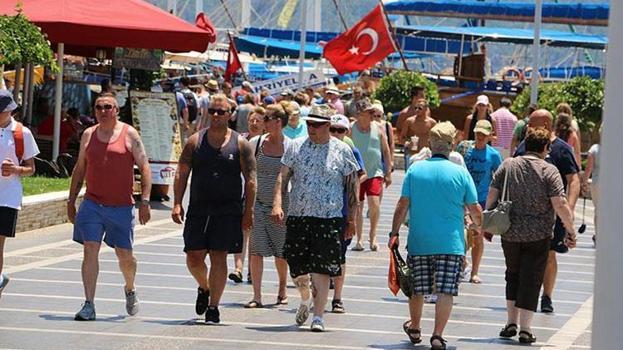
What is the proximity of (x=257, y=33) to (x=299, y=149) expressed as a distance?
90.6 metres

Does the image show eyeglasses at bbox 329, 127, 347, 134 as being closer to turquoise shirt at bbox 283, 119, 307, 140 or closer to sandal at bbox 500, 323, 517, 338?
turquoise shirt at bbox 283, 119, 307, 140

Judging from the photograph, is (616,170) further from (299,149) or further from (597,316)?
(299,149)

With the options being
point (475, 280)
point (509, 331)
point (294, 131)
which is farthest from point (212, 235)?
point (475, 280)

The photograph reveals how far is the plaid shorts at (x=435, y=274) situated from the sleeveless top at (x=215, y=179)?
5.01ft

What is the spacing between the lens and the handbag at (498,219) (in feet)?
38.3

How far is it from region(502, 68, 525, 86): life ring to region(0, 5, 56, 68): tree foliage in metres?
37.4

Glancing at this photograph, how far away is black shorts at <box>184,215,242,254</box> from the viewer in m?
11.9

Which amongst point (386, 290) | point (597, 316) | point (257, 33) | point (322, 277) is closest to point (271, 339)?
point (322, 277)

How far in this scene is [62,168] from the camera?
877 inches

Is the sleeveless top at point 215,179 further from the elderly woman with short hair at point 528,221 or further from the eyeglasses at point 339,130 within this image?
the eyeglasses at point 339,130

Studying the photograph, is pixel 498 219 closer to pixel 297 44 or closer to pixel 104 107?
pixel 104 107

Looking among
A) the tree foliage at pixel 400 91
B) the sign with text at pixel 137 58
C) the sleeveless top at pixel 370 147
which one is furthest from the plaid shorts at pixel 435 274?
the tree foliage at pixel 400 91

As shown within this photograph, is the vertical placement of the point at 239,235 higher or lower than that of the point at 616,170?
lower

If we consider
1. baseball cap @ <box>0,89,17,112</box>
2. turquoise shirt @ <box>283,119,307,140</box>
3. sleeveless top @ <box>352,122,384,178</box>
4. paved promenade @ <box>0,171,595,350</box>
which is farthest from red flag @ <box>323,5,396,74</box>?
baseball cap @ <box>0,89,17,112</box>
